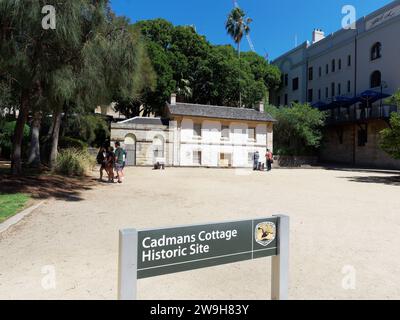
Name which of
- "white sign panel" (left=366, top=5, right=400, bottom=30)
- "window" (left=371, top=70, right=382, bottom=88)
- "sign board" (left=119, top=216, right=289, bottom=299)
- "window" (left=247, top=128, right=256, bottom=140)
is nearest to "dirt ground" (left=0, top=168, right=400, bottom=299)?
"sign board" (left=119, top=216, right=289, bottom=299)

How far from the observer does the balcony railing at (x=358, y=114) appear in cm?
3400

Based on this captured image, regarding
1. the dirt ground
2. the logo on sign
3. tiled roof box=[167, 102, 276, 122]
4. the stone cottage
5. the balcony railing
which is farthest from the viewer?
tiled roof box=[167, 102, 276, 122]

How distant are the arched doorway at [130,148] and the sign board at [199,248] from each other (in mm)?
30641

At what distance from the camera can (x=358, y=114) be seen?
38469mm

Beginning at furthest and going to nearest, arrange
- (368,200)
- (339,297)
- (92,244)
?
1. (368,200)
2. (92,244)
3. (339,297)

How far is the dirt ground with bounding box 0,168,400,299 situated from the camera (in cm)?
418

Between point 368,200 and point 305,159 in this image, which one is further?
point 305,159

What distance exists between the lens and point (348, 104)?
39.1 m

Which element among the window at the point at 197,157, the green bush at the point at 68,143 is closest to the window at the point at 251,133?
the window at the point at 197,157

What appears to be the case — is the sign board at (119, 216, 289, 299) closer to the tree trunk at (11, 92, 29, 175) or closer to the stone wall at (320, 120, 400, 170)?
the tree trunk at (11, 92, 29, 175)

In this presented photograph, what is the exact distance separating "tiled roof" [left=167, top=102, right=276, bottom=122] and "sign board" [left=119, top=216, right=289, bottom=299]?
3139 centimetres
